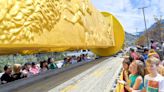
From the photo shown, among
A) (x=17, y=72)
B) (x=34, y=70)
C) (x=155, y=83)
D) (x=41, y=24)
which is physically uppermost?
(x=41, y=24)

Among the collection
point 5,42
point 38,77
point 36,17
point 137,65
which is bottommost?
point 38,77

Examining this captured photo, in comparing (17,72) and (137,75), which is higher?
(137,75)

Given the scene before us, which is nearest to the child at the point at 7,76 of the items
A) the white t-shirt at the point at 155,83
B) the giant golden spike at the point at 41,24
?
the giant golden spike at the point at 41,24

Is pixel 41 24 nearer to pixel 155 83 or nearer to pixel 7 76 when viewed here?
pixel 7 76

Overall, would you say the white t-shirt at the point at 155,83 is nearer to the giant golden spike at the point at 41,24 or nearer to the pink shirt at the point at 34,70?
the giant golden spike at the point at 41,24

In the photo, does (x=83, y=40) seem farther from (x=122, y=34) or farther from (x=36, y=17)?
(x=122, y=34)

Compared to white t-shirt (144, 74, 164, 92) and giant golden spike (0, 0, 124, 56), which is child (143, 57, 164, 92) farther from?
giant golden spike (0, 0, 124, 56)

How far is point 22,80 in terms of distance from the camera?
1171 centimetres

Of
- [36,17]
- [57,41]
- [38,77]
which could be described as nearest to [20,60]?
[38,77]

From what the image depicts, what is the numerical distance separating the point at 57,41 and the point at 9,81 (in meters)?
2.49

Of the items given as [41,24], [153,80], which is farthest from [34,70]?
[153,80]

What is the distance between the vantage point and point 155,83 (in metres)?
3.71

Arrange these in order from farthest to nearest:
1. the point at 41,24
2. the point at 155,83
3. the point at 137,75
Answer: the point at 41,24 → the point at 137,75 → the point at 155,83

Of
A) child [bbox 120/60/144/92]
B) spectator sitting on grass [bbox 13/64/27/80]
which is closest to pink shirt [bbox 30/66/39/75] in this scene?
spectator sitting on grass [bbox 13/64/27/80]
